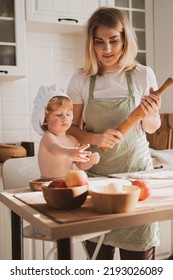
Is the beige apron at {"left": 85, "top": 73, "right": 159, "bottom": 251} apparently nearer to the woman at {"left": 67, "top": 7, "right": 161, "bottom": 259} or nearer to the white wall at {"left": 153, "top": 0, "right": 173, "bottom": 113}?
the woman at {"left": 67, "top": 7, "right": 161, "bottom": 259}

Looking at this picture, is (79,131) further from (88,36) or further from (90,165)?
(88,36)

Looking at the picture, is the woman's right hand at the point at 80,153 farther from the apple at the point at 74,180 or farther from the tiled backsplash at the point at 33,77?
the tiled backsplash at the point at 33,77

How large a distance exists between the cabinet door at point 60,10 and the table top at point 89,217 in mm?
1617

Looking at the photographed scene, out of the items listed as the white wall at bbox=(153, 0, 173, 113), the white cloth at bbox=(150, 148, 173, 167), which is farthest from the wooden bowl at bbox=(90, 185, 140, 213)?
the white wall at bbox=(153, 0, 173, 113)

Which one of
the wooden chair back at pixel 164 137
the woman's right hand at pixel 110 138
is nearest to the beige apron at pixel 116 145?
the woman's right hand at pixel 110 138

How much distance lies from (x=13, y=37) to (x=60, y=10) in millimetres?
333

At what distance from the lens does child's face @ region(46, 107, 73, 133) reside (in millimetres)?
1297

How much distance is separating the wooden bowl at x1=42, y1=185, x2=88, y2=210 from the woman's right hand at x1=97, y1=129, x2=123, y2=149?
1.24 ft

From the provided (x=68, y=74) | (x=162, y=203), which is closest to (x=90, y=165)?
(x=162, y=203)

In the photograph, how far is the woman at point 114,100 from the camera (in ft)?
4.42

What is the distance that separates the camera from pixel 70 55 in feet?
8.82

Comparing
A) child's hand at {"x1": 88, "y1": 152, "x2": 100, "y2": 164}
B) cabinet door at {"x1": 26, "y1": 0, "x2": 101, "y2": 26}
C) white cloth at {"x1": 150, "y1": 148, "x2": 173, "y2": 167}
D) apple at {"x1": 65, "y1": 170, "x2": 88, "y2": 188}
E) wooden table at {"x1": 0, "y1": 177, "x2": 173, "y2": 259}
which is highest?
cabinet door at {"x1": 26, "y1": 0, "x2": 101, "y2": 26}

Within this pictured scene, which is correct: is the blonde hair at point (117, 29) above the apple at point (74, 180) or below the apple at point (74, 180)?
above
